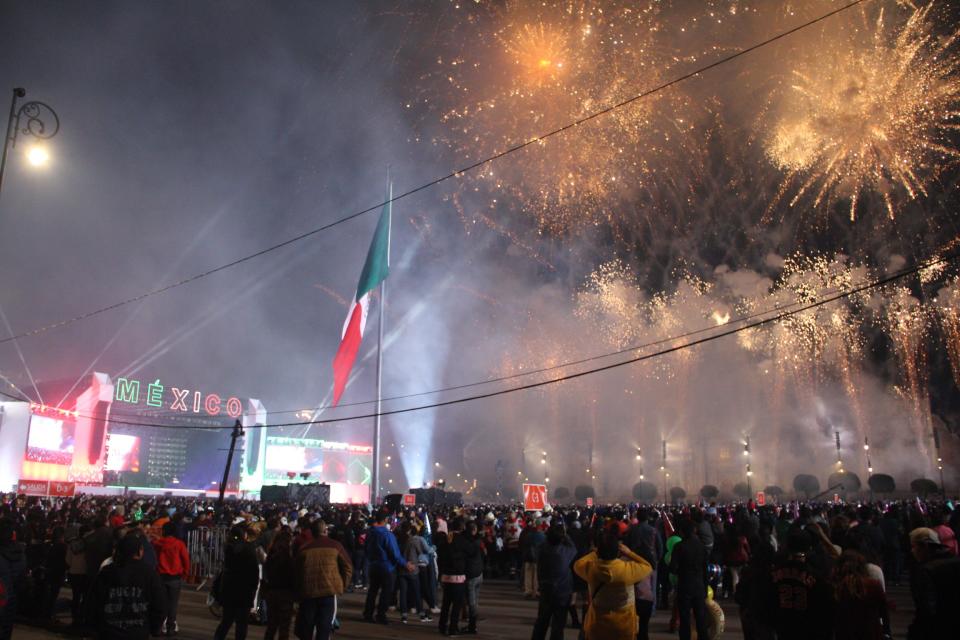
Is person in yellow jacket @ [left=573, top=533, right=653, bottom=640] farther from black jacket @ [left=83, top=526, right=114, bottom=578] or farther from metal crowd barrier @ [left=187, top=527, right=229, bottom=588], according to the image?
metal crowd barrier @ [left=187, top=527, right=229, bottom=588]

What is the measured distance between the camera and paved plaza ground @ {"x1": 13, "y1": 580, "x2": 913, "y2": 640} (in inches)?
445

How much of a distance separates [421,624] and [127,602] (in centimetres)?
802

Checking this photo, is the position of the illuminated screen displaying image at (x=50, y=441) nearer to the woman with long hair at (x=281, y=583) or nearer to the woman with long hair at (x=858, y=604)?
the woman with long hair at (x=281, y=583)

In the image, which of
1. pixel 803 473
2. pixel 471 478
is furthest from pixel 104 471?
pixel 803 473

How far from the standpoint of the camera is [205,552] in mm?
17750

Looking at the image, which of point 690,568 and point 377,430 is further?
point 377,430

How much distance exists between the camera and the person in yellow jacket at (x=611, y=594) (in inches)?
253

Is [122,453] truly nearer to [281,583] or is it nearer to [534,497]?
[534,497]

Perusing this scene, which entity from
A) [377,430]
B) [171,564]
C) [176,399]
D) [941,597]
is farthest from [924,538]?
[176,399]

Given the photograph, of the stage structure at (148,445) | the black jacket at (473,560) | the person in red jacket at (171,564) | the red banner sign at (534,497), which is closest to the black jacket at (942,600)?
the black jacket at (473,560)

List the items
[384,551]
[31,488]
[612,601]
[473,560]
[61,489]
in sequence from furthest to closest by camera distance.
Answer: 1. [31,488]
2. [61,489]
3. [384,551]
4. [473,560]
5. [612,601]

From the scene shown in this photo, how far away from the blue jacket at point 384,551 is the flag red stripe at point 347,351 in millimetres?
18677

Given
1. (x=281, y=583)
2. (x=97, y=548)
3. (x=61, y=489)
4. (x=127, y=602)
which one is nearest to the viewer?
(x=127, y=602)

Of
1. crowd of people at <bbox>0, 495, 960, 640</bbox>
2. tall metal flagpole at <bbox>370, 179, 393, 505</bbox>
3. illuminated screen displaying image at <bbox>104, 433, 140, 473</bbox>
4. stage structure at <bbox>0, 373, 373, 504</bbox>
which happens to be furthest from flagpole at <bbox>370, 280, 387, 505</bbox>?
illuminated screen displaying image at <bbox>104, 433, 140, 473</bbox>
